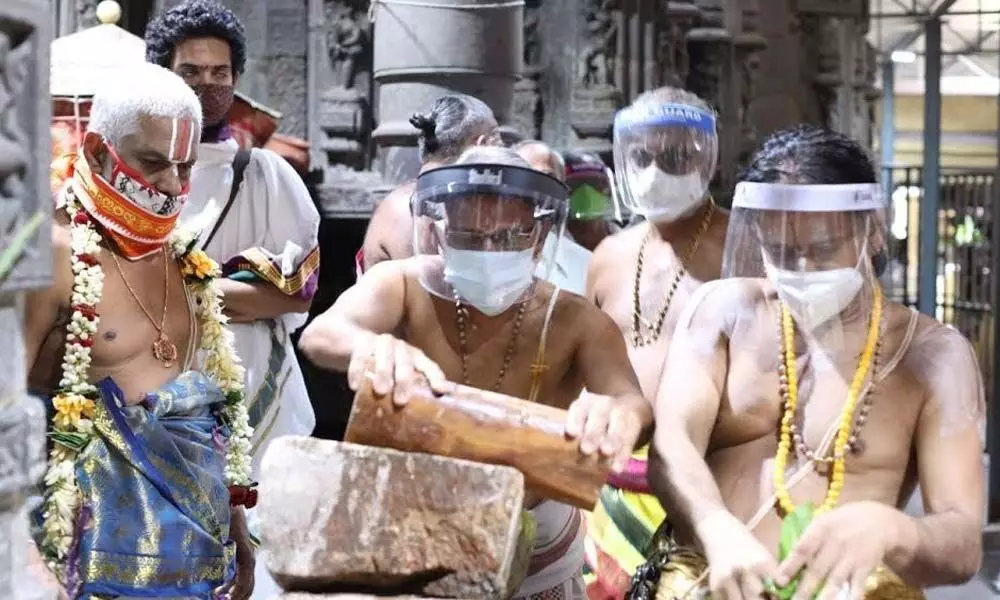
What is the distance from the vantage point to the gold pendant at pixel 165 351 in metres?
3.14

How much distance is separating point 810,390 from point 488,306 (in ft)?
2.05

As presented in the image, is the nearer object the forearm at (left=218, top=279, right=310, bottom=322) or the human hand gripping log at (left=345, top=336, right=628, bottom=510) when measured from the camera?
the human hand gripping log at (left=345, top=336, right=628, bottom=510)

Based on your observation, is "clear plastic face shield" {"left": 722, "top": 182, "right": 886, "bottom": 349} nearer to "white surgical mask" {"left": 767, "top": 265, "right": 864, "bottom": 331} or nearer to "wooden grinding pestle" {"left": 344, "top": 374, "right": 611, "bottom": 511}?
"white surgical mask" {"left": 767, "top": 265, "right": 864, "bottom": 331}

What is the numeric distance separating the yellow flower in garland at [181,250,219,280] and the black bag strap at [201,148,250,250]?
73 cm

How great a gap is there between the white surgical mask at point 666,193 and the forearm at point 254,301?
3.17 feet

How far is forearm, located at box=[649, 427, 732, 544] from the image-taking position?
8.84 feet

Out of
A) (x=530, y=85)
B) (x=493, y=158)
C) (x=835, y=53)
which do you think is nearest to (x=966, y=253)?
(x=530, y=85)

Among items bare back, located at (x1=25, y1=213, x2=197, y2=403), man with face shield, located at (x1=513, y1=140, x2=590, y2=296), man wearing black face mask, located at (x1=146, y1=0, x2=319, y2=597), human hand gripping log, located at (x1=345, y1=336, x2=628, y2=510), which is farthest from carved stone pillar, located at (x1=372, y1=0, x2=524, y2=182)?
human hand gripping log, located at (x1=345, y1=336, x2=628, y2=510)

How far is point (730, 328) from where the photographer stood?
2941 mm

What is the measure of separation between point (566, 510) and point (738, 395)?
0.59m

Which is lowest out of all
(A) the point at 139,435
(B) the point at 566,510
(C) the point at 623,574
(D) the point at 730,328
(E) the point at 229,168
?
(C) the point at 623,574

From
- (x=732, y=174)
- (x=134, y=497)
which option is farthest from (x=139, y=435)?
(x=732, y=174)

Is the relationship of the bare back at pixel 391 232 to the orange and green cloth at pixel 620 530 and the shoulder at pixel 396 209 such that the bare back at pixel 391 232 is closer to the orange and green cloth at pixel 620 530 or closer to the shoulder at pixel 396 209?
the shoulder at pixel 396 209

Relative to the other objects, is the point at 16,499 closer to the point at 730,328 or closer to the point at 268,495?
the point at 268,495
